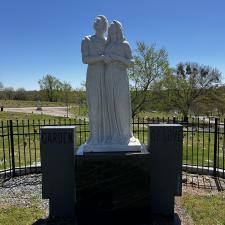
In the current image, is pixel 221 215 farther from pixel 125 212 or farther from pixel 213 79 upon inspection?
pixel 213 79

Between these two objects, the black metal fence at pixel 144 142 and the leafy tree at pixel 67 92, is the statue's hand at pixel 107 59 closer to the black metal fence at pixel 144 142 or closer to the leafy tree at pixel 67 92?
the black metal fence at pixel 144 142

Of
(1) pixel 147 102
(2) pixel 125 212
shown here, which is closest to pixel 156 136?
(2) pixel 125 212

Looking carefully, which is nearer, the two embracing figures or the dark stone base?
the dark stone base

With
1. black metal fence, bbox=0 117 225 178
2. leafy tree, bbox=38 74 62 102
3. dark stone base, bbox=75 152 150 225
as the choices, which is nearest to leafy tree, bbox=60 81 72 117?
leafy tree, bbox=38 74 62 102

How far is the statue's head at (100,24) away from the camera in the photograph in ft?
18.7

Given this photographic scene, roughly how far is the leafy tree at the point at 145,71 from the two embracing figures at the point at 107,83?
508 inches

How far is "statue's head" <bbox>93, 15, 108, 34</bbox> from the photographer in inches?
224

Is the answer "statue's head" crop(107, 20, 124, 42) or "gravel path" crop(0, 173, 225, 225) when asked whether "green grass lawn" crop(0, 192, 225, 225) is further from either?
"statue's head" crop(107, 20, 124, 42)

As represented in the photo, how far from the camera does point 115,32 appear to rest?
5.72 m

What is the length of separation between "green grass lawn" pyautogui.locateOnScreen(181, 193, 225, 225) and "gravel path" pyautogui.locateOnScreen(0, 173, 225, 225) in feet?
0.43

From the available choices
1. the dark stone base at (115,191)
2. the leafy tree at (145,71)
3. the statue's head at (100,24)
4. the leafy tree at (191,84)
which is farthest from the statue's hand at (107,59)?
the leafy tree at (191,84)

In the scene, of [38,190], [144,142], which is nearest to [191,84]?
[144,142]

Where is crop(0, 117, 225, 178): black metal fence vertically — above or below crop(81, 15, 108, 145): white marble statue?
below

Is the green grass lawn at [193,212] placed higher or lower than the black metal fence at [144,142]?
lower
